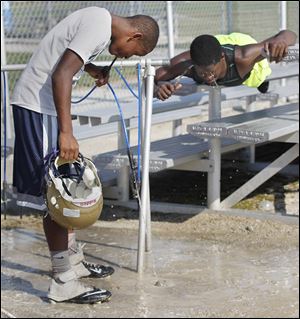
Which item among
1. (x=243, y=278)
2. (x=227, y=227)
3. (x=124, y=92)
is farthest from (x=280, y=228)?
(x=124, y=92)

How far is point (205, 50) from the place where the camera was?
4195 millimetres

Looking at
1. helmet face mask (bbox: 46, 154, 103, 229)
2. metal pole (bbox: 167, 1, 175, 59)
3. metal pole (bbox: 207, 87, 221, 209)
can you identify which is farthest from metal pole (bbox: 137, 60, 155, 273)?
metal pole (bbox: 167, 1, 175, 59)

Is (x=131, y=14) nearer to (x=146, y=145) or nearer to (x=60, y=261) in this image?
(x=146, y=145)

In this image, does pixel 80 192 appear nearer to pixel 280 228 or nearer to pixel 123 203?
pixel 280 228

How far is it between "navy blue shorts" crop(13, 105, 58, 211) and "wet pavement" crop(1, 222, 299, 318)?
3.92ft

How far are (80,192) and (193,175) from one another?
17.3 feet

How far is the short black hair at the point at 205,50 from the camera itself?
13.8 ft

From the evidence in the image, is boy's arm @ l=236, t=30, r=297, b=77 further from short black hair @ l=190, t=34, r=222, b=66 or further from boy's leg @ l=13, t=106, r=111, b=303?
boy's leg @ l=13, t=106, r=111, b=303

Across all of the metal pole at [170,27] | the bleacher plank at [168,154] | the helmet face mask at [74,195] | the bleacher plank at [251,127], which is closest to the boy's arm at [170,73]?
the helmet face mask at [74,195]

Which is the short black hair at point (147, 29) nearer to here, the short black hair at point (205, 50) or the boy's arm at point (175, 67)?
the short black hair at point (205, 50)

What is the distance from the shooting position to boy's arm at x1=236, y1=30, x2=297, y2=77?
440 centimetres

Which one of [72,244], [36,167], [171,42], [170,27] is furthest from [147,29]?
[171,42]

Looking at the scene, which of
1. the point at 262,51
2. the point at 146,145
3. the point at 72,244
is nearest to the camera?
the point at 262,51

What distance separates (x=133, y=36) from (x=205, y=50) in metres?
0.46
